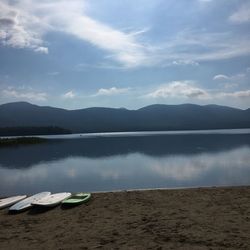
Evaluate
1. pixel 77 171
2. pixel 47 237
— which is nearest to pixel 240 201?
pixel 47 237

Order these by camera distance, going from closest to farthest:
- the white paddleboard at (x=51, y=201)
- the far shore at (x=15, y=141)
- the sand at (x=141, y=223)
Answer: the sand at (x=141, y=223)
the white paddleboard at (x=51, y=201)
the far shore at (x=15, y=141)

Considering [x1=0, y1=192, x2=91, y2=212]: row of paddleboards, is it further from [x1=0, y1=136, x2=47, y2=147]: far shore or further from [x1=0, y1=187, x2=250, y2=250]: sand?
[x1=0, y1=136, x2=47, y2=147]: far shore

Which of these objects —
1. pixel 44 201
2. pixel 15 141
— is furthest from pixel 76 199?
pixel 15 141

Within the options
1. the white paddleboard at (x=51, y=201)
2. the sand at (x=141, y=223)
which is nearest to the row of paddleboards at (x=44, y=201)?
the white paddleboard at (x=51, y=201)

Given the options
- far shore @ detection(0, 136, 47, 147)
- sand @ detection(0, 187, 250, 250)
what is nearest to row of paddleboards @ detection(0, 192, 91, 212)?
sand @ detection(0, 187, 250, 250)

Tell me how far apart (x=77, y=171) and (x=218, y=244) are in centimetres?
2732

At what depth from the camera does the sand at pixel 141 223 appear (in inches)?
380

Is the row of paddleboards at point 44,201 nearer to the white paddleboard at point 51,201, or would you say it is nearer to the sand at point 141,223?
the white paddleboard at point 51,201

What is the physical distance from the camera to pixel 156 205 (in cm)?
1422

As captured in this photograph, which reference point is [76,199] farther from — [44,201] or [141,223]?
[141,223]

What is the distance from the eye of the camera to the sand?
9.66 meters

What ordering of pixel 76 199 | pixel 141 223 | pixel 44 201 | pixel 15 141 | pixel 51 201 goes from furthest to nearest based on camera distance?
1. pixel 15 141
2. pixel 76 199
3. pixel 51 201
4. pixel 44 201
5. pixel 141 223

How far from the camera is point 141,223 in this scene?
38.1 feet

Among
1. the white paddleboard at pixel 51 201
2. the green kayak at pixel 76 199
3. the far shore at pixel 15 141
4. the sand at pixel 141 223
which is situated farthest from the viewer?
the far shore at pixel 15 141
